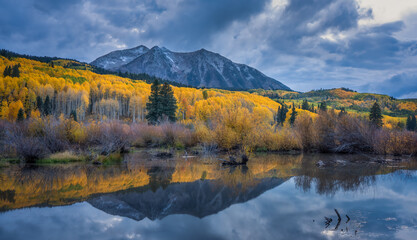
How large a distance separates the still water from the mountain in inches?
1.3

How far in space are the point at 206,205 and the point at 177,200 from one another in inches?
46.9

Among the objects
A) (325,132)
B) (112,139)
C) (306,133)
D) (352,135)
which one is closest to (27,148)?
(112,139)

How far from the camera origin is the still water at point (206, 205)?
6.35 meters

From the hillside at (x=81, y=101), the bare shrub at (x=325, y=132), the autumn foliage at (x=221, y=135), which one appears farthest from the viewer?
the hillside at (x=81, y=101)

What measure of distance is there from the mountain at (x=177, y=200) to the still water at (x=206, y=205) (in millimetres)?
33

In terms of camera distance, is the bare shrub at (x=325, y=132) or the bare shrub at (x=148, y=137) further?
the bare shrub at (x=148, y=137)

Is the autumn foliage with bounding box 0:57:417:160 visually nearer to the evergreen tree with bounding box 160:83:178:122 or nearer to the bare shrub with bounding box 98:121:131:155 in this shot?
the bare shrub with bounding box 98:121:131:155

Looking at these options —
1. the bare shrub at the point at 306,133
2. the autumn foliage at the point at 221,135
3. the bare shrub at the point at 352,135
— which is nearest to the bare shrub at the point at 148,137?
the autumn foliage at the point at 221,135

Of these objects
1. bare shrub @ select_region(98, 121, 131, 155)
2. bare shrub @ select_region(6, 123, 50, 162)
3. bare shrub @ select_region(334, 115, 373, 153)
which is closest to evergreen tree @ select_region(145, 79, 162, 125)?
bare shrub @ select_region(98, 121, 131, 155)

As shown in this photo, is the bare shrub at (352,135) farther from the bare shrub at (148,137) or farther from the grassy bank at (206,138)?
the bare shrub at (148,137)

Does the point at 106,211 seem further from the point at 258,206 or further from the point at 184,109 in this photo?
the point at 184,109

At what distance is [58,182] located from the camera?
11.2 m

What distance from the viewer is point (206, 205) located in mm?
8438

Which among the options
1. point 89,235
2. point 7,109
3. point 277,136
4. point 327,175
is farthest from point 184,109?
point 89,235
